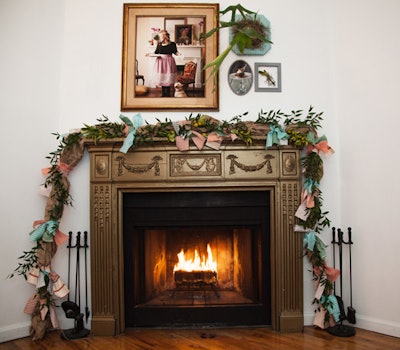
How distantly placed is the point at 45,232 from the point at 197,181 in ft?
3.93

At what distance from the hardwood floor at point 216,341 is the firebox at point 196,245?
4.9 inches

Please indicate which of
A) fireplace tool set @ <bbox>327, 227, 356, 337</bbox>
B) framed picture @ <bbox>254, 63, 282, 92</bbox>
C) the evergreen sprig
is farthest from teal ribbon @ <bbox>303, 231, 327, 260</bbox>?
the evergreen sprig

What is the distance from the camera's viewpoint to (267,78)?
2.91 meters

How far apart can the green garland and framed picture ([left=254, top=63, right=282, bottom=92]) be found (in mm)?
262

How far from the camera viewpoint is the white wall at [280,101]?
106 inches

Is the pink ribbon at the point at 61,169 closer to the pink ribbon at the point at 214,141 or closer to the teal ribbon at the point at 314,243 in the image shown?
the pink ribbon at the point at 214,141

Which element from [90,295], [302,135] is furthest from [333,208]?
[90,295]

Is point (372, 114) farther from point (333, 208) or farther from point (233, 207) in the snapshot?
point (233, 207)

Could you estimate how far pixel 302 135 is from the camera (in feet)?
8.85

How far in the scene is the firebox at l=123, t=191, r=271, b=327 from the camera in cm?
283

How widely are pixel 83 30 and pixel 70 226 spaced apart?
159 cm

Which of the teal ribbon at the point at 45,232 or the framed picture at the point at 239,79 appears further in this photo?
the framed picture at the point at 239,79

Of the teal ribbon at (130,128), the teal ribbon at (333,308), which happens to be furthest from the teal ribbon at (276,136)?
the teal ribbon at (333,308)

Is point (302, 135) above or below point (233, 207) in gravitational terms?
above
